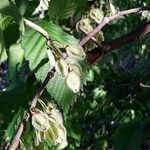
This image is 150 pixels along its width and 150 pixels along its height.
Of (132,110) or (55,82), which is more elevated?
(55,82)

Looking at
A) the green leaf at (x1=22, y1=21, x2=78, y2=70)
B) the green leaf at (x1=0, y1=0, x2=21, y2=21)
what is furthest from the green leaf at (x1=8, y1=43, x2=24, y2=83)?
the green leaf at (x1=0, y1=0, x2=21, y2=21)

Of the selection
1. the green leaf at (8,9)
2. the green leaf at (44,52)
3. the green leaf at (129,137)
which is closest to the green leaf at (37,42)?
the green leaf at (44,52)

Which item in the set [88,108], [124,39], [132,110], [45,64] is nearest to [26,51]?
[45,64]

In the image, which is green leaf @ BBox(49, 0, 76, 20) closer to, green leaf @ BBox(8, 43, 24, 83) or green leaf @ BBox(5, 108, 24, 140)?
green leaf @ BBox(8, 43, 24, 83)

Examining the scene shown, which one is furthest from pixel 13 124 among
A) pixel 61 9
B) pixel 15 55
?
pixel 61 9

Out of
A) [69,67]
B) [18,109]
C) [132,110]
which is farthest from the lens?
[132,110]

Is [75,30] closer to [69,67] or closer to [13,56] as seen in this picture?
[13,56]
